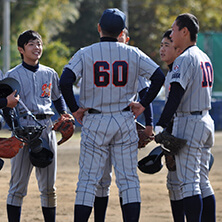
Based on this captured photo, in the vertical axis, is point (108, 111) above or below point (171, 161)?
above

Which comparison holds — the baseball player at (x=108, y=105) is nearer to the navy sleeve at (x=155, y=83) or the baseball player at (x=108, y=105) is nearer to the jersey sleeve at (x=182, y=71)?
the navy sleeve at (x=155, y=83)

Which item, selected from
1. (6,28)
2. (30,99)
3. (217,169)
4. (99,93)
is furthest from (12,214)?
(6,28)

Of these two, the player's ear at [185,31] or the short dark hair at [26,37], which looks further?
the short dark hair at [26,37]

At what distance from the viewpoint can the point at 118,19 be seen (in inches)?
188

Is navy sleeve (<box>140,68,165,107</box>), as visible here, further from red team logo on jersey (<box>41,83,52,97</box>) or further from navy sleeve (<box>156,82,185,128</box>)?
red team logo on jersey (<box>41,83,52,97</box>)

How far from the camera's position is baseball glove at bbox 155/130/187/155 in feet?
16.0

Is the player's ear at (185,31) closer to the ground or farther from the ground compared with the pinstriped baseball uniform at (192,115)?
farther from the ground

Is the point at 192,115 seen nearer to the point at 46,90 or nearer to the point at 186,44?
the point at 186,44

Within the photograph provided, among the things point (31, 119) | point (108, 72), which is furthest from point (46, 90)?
point (108, 72)

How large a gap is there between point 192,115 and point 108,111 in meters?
0.77

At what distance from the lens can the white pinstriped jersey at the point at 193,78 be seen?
4844 mm

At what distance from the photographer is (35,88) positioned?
5.35 m

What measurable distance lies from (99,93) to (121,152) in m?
0.54

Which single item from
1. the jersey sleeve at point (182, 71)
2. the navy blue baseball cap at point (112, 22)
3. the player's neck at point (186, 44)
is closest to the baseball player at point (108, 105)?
the navy blue baseball cap at point (112, 22)
